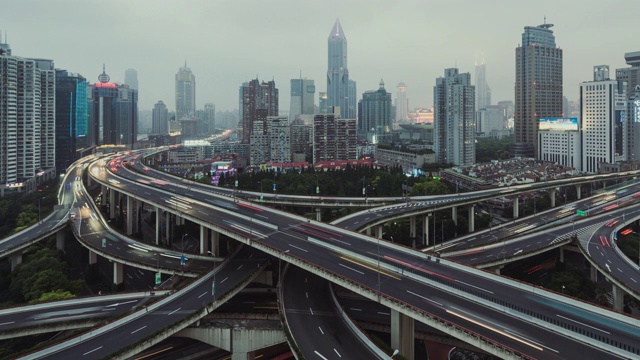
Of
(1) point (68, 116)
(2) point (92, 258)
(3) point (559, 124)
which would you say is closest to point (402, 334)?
(2) point (92, 258)

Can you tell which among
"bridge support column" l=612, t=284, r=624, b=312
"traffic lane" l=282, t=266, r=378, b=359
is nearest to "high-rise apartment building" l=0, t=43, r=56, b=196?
"traffic lane" l=282, t=266, r=378, b=359

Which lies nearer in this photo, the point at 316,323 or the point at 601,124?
the point at 316,323

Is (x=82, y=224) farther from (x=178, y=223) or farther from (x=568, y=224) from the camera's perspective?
(x=568, y=224)

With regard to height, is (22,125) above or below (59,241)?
above

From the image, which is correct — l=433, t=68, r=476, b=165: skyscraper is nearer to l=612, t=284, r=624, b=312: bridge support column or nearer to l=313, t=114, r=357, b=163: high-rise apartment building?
l=313, t=114, r=357, b=163: high-rise apartment building

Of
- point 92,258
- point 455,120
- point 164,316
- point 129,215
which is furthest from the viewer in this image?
point 455,120

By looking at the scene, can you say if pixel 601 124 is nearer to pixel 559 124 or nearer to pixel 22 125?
pixel 559 124
